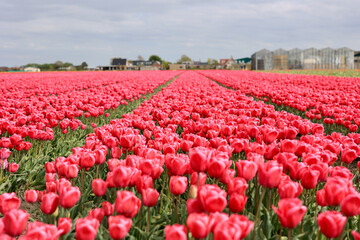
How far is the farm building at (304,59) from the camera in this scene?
65.2m

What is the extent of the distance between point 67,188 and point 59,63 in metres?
144

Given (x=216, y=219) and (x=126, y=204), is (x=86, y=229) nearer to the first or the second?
(x=126, y=204)

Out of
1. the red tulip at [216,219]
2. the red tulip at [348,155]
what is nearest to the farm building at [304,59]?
the red tulip at [348,155]

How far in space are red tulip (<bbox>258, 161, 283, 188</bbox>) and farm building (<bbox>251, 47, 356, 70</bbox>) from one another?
72.0m

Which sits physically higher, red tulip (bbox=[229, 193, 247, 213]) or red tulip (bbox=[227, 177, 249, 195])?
red tulip (bbox=[227, 177, 249, 195])

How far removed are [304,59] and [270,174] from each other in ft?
242

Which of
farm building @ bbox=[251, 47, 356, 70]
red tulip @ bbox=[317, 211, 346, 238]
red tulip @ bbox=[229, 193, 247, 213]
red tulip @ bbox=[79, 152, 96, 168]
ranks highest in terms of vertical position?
farm building @ bbox=[251, 47, 356, 70]

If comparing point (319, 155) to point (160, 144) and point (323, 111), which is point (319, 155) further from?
point (323, 111)

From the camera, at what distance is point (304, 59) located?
69.2 meters

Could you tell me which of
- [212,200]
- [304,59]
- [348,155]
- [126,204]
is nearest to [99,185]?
[126,204]

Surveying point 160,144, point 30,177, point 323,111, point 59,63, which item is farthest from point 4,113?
point 59,63

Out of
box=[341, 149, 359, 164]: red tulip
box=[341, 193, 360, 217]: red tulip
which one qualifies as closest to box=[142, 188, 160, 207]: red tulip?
box=[341, 193, 360, 217]: red tulip

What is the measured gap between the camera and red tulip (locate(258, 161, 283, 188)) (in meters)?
1.85

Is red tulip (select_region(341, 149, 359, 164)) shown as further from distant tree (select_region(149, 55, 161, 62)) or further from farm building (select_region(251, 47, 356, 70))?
distant tree (select_region(149, 55, 161, 62))
